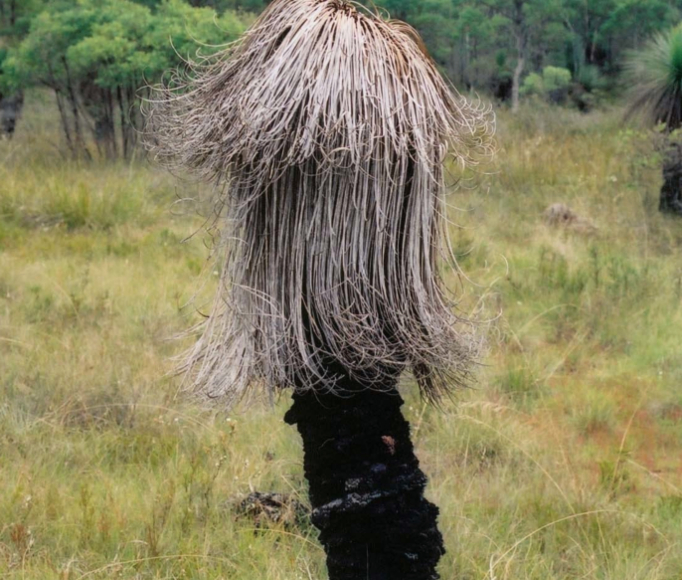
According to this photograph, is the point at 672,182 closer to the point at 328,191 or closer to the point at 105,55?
the point at 105,55

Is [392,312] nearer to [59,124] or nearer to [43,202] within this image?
[43,202]

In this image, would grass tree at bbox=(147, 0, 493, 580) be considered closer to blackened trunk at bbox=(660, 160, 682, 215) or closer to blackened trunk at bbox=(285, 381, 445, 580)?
blackened trunk at bbox=(285, 381, 445, 580)

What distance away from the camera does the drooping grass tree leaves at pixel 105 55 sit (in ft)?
33.1

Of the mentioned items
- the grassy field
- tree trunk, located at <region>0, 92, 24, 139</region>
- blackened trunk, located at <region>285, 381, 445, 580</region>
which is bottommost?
the grassy field

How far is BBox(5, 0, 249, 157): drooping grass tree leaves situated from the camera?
33.1 ft

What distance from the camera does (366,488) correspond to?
6.80 ft

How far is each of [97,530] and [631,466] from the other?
7.85 feet

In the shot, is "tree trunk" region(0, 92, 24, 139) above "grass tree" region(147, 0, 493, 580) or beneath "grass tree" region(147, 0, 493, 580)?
beneath

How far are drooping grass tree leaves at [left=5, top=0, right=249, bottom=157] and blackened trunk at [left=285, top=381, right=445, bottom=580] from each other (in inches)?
325

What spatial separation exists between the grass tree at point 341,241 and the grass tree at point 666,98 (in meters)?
7.50

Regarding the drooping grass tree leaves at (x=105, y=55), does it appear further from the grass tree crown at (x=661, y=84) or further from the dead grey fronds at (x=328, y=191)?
the dead grey fronds at (x=328, y=191)

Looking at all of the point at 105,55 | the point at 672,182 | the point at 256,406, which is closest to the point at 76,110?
the point at 105,55

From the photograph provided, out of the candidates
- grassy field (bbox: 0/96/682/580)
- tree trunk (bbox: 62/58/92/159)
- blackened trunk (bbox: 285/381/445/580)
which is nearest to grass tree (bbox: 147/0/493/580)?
blackened trunk (bbox: 285/381/445/580)

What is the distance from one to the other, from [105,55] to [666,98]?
6.25 m
